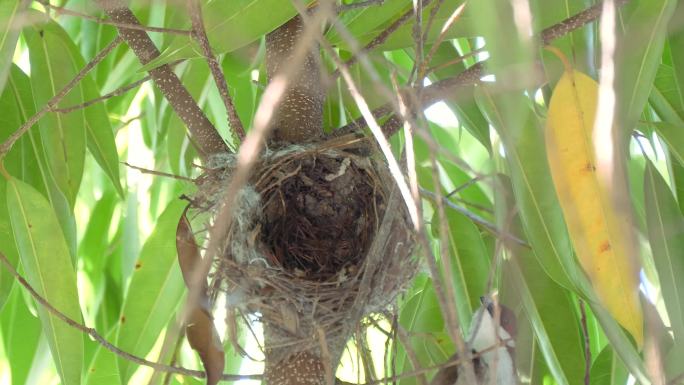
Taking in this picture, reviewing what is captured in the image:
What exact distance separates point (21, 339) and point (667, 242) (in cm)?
119

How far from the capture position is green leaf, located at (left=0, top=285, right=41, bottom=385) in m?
1.75

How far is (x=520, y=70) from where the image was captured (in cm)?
57

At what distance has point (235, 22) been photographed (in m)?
1.11

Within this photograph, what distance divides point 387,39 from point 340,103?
277 mm

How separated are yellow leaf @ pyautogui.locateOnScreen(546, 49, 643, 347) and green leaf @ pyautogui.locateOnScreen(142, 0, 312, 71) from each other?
372mm

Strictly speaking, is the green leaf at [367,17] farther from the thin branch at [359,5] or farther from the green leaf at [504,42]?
the green leaf at [504,42]

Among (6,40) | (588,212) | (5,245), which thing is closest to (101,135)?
(5,245)

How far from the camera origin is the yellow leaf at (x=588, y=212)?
0.87 meters

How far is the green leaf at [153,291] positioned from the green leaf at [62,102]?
16 centimetres

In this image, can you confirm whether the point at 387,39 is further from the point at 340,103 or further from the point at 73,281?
the point at 73,281

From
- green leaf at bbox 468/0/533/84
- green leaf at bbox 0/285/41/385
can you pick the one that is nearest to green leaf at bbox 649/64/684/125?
green leaf at bbox 468/0/533/84

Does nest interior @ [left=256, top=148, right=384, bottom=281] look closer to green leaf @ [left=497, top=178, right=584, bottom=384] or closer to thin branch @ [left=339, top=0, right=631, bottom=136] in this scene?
thin branch @ [left=339, top=0, right=631, bottom=136]

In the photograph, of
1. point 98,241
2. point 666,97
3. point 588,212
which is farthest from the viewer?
point 98,241

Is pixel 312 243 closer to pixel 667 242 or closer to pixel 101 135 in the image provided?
pixel 101 135
